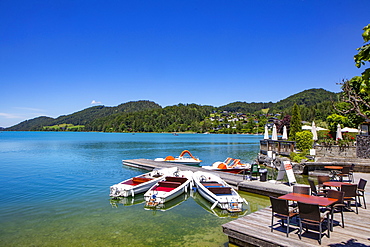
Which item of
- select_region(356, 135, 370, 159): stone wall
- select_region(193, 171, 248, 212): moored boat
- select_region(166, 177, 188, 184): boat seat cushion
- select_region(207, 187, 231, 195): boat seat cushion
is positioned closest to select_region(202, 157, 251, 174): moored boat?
select_region(193, 171, 248, 212): moored boat

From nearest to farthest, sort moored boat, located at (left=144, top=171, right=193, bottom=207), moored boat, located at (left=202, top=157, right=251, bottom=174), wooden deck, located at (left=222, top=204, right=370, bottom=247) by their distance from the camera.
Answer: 1. wooden deck, located at (left=222, top=204, right=370, bottom=247)
2. moored boat, located at (left=144, top=171, right=193, bottom=207)
3. moored boat, located at (left=202, top=157, right=251, bottom=174)

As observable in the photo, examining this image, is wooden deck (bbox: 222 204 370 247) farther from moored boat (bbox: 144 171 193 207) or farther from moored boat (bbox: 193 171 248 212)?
moored boat (bbox: 144 171 193 207)

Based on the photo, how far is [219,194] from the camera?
12570 millimetres

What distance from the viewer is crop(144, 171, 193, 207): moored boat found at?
12352 mm

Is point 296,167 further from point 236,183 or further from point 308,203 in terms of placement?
point 308,203

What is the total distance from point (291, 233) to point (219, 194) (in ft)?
20.0

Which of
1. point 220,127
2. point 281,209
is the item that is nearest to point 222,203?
point 281,209

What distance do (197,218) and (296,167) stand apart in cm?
1231

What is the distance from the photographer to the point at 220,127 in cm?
18850

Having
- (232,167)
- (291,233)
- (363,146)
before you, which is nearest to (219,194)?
(291,233)

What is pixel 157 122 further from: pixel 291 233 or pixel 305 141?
pixel 291 233

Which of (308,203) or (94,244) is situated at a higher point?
(308,203)

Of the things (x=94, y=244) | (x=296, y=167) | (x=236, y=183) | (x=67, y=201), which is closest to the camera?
(x=94, y=244)

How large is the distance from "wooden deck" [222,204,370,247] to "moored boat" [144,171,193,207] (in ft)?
18.2
